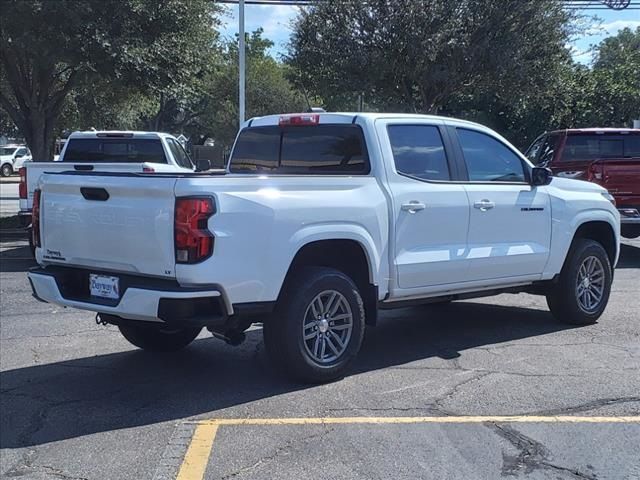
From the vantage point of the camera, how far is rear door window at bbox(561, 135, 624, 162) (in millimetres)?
13352

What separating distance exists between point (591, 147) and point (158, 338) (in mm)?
9713

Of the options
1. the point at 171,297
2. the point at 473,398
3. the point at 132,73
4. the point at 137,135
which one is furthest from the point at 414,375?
the point at 132,73

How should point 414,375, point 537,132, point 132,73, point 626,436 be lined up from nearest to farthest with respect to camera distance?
point 626,436 < point 414,375 < point 132,73 < point 537,132

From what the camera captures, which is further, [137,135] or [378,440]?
[137,135]

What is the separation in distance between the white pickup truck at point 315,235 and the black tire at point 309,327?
11 millimetres

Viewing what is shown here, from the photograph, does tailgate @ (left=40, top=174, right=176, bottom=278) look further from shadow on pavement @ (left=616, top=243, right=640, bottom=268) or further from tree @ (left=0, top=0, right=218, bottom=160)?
tree @ (left=0, top=0, right=218, bottom=160)

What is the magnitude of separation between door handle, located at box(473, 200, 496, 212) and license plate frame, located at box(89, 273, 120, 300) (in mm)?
3148

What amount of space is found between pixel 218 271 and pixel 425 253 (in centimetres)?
203

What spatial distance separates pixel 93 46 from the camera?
14992mm

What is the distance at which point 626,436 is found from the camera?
15.6 ft

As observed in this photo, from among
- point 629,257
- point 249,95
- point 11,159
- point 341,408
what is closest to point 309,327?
point 341,408

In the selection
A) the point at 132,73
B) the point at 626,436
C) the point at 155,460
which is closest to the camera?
the point at 155,460

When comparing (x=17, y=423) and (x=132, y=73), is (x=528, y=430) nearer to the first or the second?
(x=17, y=423)

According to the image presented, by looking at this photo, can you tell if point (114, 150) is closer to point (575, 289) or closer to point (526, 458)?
point (575, 289)
